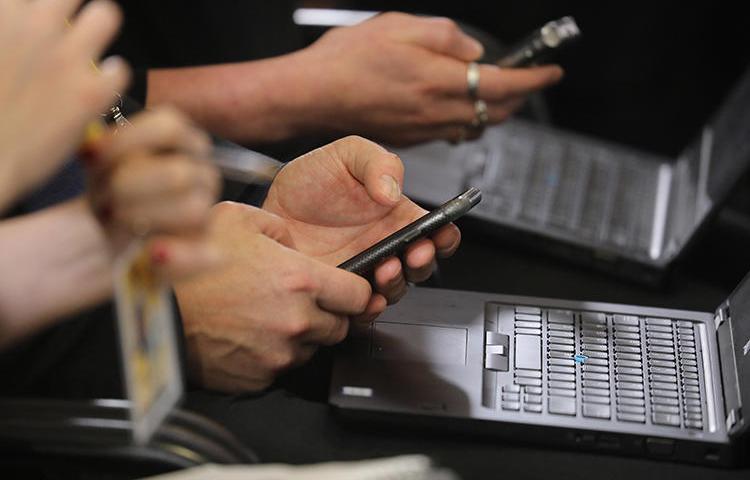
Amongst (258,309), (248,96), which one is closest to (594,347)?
(258,309)

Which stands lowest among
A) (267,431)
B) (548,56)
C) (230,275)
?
(267,431)

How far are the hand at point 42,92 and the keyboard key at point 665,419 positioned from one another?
0.41 m

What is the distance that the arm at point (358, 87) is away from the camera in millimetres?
956

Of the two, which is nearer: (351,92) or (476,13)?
(351,92)

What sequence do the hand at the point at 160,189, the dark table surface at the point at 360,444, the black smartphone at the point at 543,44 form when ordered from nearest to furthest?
the hand at the point at 160,189
the dark table surface at the point at 360,444
the black smartphone at the point at 543,44

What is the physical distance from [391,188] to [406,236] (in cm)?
5

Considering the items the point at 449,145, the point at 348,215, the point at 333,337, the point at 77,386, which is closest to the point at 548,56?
the point at 449,145

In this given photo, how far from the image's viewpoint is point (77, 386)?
1.93 feet

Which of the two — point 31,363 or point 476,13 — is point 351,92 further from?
point 476,13

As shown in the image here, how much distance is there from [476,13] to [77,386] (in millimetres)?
1087

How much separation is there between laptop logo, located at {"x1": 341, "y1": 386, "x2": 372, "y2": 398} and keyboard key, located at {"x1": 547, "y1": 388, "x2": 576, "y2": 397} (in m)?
0.12

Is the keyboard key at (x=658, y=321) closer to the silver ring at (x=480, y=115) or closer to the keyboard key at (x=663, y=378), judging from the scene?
the keyboard key at (x=663, y=378)

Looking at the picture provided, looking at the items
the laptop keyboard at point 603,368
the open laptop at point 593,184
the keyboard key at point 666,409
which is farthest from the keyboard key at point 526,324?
the open laptop at point 593,184

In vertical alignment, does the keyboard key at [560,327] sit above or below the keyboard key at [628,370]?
above
